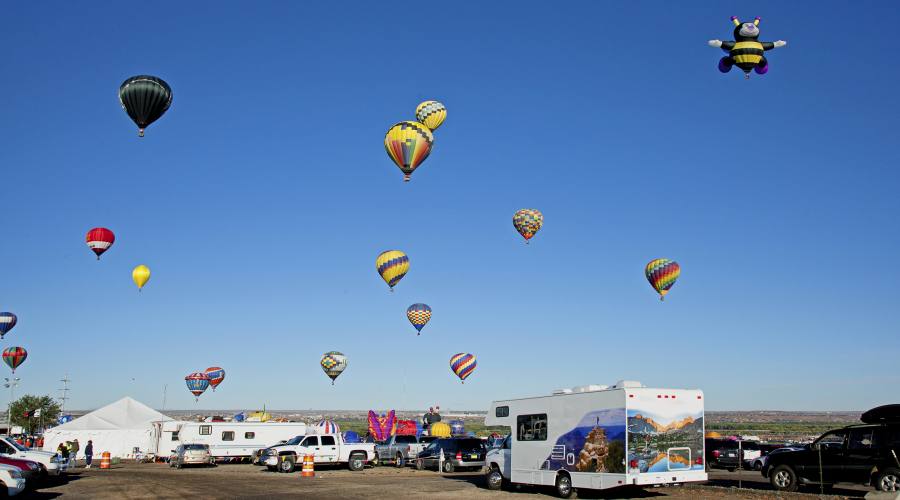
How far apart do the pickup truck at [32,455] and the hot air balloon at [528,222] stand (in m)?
32.9

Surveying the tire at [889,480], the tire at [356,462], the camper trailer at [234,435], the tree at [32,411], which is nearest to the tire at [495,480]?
the tire at [889,480]

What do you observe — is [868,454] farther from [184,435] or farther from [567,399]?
[184,435]

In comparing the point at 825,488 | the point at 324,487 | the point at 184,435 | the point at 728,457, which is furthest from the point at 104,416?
the point at 825,488

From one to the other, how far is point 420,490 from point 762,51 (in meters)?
18.3

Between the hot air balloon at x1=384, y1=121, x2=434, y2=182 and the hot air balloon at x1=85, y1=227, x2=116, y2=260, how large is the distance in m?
22.5

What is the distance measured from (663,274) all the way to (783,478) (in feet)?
94.1

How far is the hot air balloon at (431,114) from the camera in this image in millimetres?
49625

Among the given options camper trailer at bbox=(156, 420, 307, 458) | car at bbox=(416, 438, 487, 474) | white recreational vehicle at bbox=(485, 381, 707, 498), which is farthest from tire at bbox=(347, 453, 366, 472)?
white recreational vehicle at bbox=(485, 381, 707, 498)

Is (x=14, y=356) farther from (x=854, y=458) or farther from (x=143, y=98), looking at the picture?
(x=854, y=458)

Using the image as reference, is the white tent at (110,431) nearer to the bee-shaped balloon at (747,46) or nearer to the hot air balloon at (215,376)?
the hot air balloon at (215,376)

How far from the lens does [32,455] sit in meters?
26.6

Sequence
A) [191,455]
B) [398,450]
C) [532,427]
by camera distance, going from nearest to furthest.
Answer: [532,427]
[191,455]
[398,450]

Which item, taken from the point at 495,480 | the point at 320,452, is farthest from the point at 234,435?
the point at 495,480

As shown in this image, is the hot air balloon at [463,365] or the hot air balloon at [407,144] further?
the hot air balloon at [463,365]
